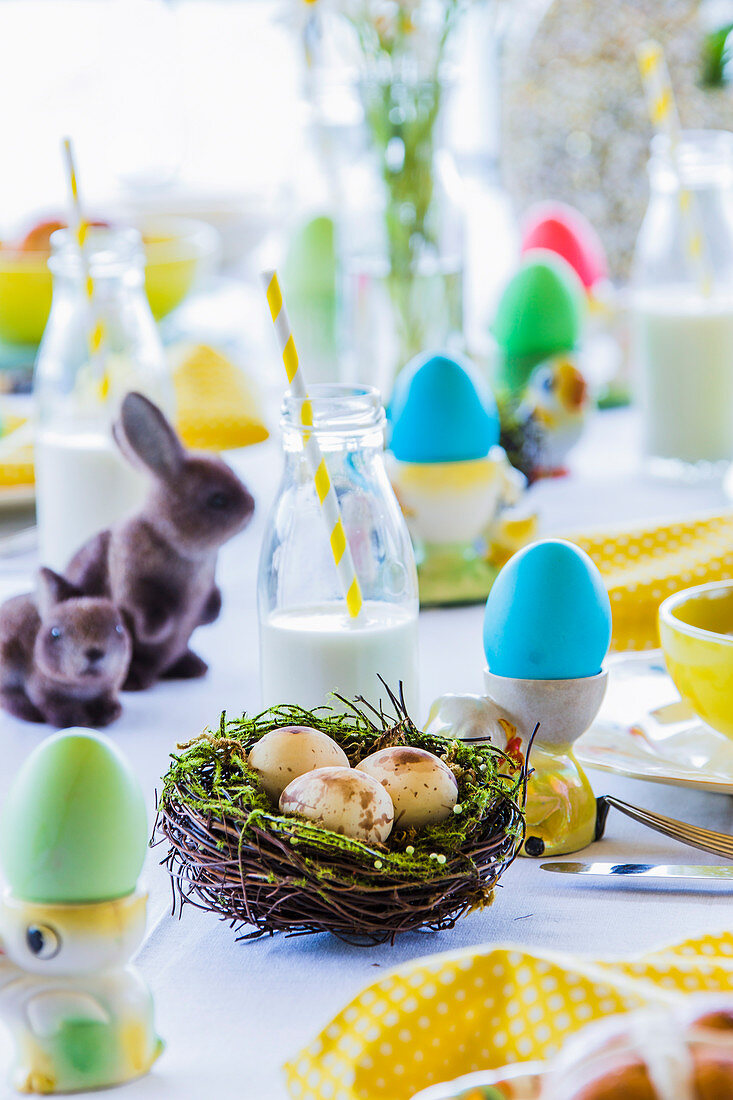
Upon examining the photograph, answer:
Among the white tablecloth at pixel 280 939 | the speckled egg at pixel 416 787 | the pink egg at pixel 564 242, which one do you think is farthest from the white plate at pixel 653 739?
the pink egg at pixel 564 242

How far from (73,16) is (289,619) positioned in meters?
3.93

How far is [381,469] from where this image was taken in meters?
0.76

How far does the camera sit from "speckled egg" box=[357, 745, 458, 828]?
568mm

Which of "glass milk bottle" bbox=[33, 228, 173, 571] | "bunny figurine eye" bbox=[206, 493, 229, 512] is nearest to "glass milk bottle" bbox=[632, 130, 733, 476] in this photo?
"glass milk bottle" bbox=[33, 228, 173, 571]

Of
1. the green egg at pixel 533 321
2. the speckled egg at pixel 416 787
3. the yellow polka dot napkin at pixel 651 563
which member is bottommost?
the yellow polka dot napkin at pixel 651 563

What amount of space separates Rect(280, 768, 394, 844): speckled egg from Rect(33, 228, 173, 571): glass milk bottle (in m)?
0.53

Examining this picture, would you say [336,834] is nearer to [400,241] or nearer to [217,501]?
[217,501]

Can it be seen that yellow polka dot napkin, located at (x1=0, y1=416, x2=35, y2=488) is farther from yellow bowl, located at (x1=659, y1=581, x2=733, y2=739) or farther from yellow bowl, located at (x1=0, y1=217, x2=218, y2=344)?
yellow bowl, located at (x1=659, y1=581, x2=733, y2=739)

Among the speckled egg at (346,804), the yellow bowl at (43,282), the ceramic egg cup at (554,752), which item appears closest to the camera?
the speckled egg at (346,804)

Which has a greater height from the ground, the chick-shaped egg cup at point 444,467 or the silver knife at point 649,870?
the chick-shaped egg cup at point 444,467

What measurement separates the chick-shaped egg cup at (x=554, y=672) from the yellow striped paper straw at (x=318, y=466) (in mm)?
102

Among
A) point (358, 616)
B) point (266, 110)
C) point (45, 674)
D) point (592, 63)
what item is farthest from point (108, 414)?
point (266, 110)

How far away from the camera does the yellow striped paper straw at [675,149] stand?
1.32 meters

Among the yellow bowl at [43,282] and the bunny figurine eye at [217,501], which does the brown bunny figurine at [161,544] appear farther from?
the yellow bowl at [43,282]
